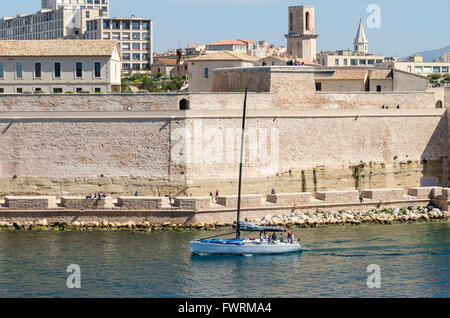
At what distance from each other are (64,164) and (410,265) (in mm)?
14007

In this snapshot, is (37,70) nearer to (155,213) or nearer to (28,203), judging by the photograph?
(28,203)

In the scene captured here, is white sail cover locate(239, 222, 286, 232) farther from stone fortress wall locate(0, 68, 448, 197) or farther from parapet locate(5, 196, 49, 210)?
parapet locate(5, 196, 49, 210)

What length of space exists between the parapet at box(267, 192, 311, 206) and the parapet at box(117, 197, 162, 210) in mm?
4302

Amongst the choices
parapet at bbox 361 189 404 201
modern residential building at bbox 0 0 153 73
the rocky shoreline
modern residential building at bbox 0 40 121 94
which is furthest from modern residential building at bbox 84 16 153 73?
the rocky shoreline

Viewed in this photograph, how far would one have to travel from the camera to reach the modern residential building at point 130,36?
78.7 meters

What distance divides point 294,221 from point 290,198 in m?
0.98

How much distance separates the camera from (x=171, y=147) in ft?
115

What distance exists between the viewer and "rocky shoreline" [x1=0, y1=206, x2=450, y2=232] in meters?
32.4

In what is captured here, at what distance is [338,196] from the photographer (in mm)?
34812

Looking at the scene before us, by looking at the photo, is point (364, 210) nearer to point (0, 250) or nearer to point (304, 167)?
point (304, 167)

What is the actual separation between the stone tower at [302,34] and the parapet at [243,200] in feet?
73.6

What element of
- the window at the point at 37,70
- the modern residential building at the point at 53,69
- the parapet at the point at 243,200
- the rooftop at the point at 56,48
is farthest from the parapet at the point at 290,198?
the window at the point at 37,70

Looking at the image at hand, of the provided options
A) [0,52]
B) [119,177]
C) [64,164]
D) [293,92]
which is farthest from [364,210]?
[0,52]

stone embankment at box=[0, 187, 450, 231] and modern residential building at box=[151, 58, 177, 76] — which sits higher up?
modern residential building at box=[151, 58, 177, 76]
